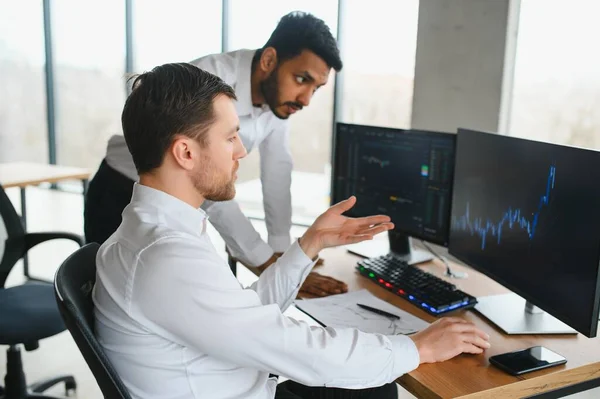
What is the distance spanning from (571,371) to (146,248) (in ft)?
3.00

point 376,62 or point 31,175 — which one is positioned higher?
point 376,62

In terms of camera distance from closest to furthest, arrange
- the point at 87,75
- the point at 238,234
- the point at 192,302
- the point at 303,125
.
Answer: the point at 192,302, the point at 238,234, the point at 303,125, the point at 87,75

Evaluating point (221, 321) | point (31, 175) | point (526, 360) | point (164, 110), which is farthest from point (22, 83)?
point (526, 360)

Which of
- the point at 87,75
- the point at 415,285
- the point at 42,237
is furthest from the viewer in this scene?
the point at 87,75

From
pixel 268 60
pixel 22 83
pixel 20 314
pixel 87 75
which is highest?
pixel 268 60

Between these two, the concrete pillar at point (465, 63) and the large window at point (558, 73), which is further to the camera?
the large window at point (558, 73)

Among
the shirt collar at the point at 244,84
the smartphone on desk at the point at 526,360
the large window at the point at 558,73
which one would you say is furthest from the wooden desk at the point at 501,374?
the large window at the point at 558,73

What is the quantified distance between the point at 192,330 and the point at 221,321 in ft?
0.17

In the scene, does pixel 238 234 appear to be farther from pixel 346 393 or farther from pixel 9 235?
pixel 9 235

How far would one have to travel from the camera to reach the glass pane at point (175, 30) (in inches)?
217

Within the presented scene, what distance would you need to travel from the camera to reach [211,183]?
120 cm

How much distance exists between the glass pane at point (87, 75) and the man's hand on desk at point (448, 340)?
5338 millimetres

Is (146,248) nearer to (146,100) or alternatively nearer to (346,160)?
(146,100)

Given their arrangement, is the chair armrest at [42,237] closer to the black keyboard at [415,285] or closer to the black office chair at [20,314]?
the black office chair at [20,314]
